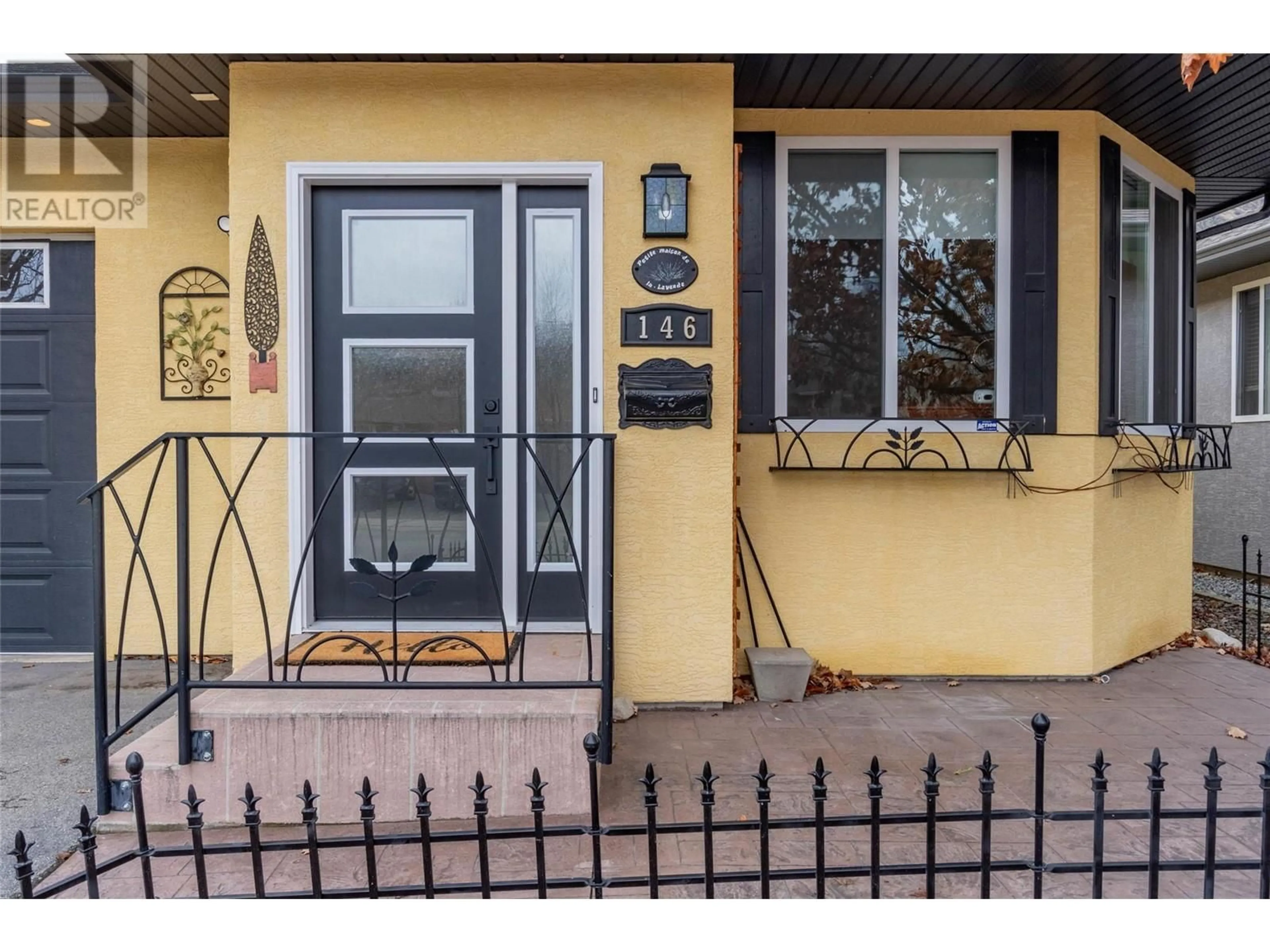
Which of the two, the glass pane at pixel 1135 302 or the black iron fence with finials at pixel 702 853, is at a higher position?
the glass pane at pixel 1135 302

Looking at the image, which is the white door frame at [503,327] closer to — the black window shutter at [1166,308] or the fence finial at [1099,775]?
the fence finial at [1099,775]

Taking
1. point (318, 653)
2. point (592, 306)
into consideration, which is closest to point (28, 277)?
point (318, 653)

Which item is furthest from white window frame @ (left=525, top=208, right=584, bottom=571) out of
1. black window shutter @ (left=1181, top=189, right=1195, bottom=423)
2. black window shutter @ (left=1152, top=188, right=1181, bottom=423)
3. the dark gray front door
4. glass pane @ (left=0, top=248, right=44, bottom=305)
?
black window shutter @ (left=1181, top=189, right=1195, bottom=423)

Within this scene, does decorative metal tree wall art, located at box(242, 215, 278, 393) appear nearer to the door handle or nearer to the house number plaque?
the door handle

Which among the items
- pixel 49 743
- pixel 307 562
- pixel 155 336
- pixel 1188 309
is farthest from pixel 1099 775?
pixel 155 336

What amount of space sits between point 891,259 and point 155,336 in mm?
4312

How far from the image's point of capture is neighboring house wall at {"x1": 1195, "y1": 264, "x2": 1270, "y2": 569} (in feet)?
26.7

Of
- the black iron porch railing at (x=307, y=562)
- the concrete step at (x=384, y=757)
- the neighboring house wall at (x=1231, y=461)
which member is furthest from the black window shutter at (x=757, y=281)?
the neighboring house wall at (x=1231, y=461)

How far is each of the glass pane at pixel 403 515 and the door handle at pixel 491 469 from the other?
0.12m

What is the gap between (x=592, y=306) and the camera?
368 centimetres

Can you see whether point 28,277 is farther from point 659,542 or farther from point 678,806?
Result: point 678,806

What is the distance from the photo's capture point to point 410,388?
3.74 metres

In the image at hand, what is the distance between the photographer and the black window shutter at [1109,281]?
14.0ft

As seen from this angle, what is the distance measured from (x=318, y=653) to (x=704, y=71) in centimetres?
322
